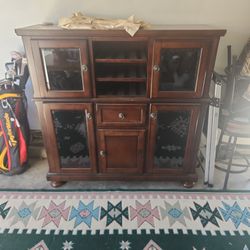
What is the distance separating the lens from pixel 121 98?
143 centimetres

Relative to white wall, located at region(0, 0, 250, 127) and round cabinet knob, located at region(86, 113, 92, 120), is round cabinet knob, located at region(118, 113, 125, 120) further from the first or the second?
white wall, located at region(0, 0, 250, 127)

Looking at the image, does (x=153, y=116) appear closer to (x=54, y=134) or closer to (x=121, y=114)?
(x=121, y=114)

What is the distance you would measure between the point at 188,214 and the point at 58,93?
1201 millimetres

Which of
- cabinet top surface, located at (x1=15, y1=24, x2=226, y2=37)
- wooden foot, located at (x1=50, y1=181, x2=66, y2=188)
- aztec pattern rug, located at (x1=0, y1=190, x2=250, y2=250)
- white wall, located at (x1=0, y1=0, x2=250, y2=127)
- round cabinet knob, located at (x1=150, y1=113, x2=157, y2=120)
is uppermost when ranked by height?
white wall, located at (x1=0, y1=0, x2=250, y2=127)

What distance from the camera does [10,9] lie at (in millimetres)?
1681

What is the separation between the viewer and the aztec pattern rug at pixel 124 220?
1.34 meters

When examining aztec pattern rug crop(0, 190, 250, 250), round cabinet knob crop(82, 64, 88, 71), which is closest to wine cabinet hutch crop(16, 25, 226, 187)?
round cabinet knob crop(82, 64, 88, 71)

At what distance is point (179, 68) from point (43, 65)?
2.80ft

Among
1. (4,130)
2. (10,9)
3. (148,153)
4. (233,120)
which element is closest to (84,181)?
(148,153)

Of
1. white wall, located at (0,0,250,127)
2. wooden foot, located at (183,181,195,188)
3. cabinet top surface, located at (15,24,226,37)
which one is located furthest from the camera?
wooden foot, located at (183,181,195,188)

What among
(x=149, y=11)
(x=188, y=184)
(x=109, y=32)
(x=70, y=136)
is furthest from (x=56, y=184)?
(x=149, y=11)

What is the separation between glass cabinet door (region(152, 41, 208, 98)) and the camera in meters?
1.31

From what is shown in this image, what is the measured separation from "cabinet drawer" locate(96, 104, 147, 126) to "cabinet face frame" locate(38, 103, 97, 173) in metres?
0.07

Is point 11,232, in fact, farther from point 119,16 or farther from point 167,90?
point 119,16
